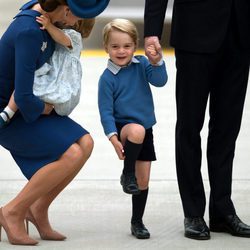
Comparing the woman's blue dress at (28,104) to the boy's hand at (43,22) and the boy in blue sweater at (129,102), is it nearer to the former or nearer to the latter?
the boy's hand at (43,22)

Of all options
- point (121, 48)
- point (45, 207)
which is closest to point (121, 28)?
point (121, 48)

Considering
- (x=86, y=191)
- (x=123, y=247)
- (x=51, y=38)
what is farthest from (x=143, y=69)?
(x=86, y=191)

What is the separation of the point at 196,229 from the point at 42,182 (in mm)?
872

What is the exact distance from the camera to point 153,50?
527cm

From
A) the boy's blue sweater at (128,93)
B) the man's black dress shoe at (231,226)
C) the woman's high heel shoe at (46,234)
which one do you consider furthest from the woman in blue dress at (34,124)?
the man's black dress shoe at (231,226)

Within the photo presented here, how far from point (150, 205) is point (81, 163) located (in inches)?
46.7

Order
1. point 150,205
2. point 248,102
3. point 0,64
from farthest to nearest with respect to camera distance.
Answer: point 248,102 → point 150,205 → point 0,64

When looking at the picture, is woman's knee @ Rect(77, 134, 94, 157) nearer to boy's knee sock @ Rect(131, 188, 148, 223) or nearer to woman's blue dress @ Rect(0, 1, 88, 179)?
woman's blue dress @ Rect(0, 1, 88, 179)

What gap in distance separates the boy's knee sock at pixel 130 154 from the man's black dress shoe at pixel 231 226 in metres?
0.66

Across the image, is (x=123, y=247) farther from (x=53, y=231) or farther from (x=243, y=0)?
(x=243, y=0)

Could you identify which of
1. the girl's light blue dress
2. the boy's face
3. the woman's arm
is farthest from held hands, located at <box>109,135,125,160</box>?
the woman's arm

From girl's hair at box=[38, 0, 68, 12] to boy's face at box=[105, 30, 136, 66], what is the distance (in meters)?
0.41

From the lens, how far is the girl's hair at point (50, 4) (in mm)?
5086

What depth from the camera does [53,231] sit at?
5434mm
